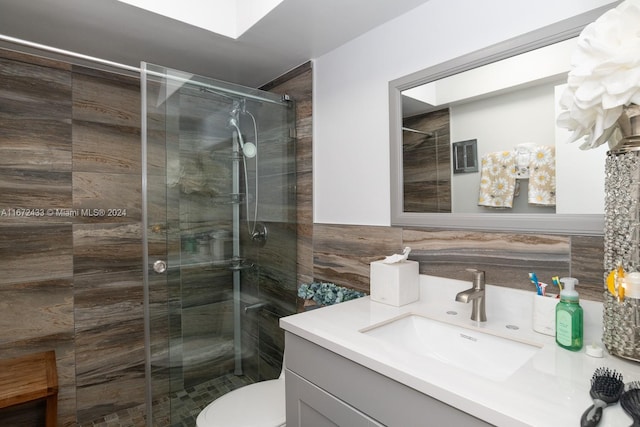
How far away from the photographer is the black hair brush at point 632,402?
0.58 meters

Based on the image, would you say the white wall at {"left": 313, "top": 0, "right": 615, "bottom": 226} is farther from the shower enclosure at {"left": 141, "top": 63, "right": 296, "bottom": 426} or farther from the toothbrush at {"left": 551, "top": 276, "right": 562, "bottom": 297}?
the toothbrush at {"left": 551, "top": 276, "right": 562, "bottom": 297}

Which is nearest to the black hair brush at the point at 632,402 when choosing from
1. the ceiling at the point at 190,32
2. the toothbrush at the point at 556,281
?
the toothbrush at the point at 556,281

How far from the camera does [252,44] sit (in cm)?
179

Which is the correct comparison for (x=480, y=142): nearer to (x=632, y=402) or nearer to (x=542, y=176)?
(x=542, y=176)

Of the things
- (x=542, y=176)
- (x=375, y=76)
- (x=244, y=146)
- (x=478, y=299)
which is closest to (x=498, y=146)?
(x=542, y=176)

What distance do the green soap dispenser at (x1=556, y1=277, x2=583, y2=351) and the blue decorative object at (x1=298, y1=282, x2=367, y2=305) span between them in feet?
2.70

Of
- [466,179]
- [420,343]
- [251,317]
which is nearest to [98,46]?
[251,317]

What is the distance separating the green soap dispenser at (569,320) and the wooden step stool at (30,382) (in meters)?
2.10

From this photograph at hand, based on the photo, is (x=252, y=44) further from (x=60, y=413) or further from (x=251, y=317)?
(x=60, y=413)

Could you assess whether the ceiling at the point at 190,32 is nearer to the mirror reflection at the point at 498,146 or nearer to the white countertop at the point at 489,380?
the mirror reflection at the point at 498,146

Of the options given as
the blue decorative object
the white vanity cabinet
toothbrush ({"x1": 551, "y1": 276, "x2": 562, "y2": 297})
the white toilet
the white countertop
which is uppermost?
toothbrush ({"x1": 551, "y1": 276, "x2": 562, "y2": 297})

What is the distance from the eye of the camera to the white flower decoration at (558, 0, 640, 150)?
72cm

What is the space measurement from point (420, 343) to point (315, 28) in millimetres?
1443

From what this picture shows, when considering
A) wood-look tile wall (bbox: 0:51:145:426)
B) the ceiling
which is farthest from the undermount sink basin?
wood-look tile wall (bbox: 0:51:145:426)
